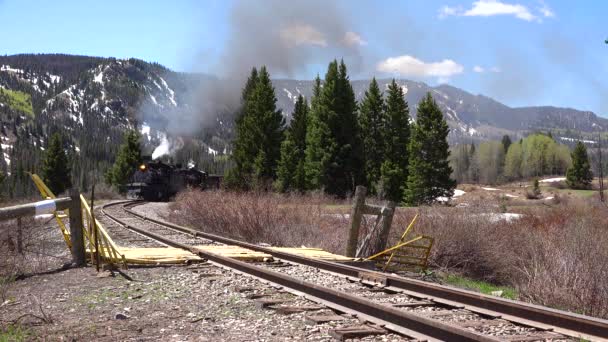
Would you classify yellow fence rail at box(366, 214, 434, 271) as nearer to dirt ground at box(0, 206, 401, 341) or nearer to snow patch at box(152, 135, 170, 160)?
dirt ground at box(0, 206, 401, 341)

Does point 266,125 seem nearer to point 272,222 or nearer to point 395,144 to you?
point 395,144

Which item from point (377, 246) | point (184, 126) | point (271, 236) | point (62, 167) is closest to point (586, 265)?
point (377, 246)

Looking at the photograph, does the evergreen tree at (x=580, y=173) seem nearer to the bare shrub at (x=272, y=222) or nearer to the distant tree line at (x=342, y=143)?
the distant tree line at (x=342, y=143)

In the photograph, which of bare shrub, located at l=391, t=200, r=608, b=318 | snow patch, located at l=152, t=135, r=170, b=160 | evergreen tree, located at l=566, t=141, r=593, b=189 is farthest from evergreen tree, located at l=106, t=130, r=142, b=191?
evergreen tree, located at l=566, t=141, r=593, b=189

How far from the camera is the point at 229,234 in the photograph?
18281 millimetres

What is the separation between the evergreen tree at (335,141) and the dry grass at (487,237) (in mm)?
22391

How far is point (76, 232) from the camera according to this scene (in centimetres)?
1013

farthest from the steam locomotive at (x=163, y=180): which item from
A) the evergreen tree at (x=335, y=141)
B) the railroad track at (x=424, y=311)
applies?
the railroad track at (x=424, y=311)

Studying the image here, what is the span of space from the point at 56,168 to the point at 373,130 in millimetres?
45140

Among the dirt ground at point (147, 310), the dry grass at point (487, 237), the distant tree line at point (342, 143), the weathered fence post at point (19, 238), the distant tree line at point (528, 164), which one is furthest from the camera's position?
the distant tree line at point (528, 164)

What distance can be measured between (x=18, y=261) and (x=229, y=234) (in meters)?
9.11

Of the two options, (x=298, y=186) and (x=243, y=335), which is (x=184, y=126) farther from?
(x=243, y=335)

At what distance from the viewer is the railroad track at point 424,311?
5.09 metres

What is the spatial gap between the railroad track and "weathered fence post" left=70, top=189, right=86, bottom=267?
287 centimetres
